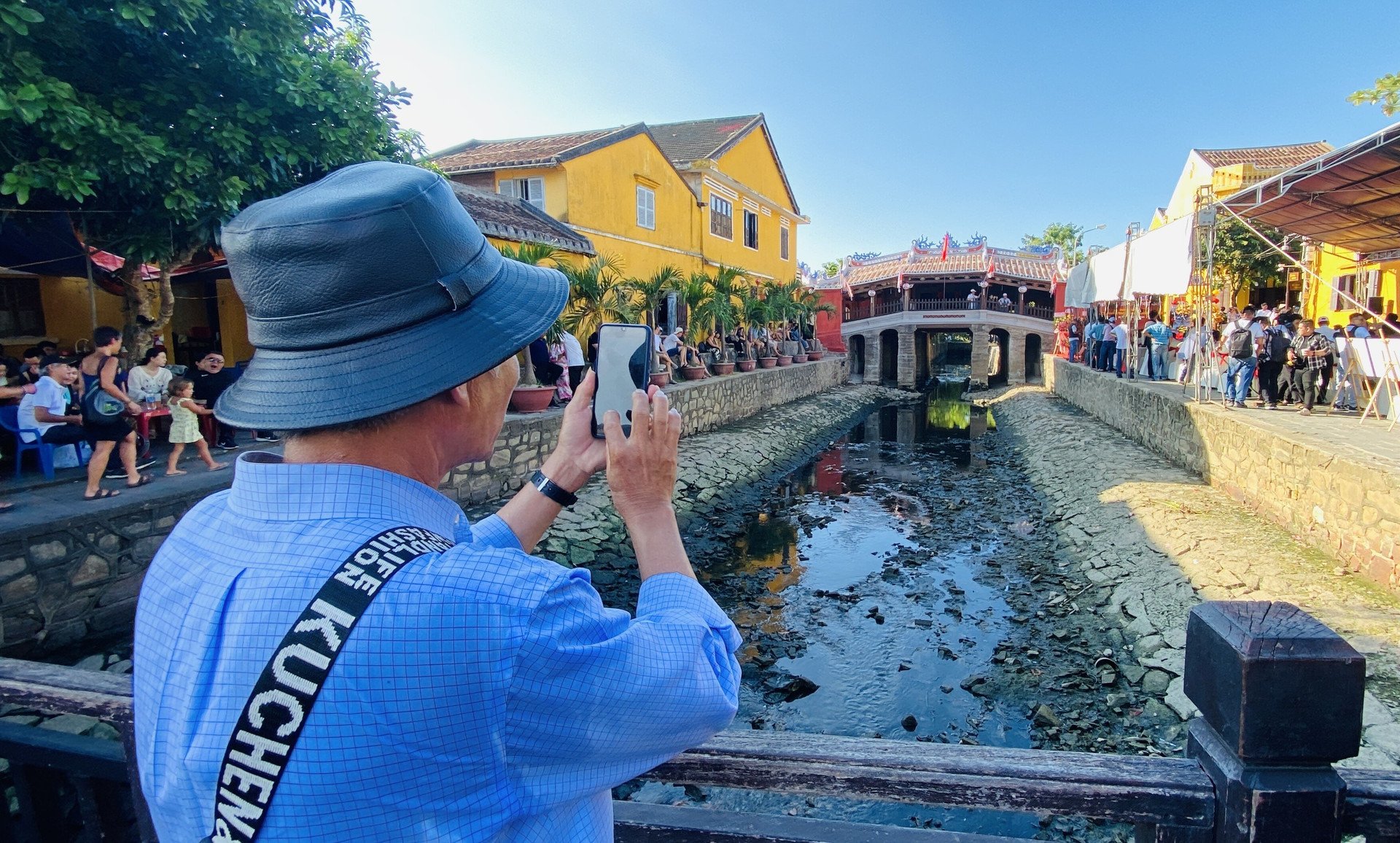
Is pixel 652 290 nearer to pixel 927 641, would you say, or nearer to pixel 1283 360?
pixel 927 641

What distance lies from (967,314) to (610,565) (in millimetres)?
26246

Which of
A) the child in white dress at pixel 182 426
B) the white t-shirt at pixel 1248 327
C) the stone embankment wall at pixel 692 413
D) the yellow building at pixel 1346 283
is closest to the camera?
the child in white dress at pixel 182 426

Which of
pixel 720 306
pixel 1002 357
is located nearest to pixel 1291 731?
pixel 720 306

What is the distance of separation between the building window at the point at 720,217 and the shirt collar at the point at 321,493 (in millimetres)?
23109

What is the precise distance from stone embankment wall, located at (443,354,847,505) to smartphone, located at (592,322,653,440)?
2.23m

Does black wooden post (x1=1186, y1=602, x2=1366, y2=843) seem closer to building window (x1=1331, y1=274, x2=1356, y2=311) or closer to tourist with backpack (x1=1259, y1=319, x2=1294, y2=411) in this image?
tourist with backpack (x1=1259, y1=319, x2=1294, y2=411)

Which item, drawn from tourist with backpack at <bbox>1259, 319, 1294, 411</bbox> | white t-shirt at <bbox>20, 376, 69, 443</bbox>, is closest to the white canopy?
tourist with backpack at <bbox>1259, 319, 1294, 411</bbox>

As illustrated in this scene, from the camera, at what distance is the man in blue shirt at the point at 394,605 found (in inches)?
31.0

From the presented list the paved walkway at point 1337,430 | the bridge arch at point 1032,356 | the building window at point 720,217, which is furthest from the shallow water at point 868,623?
the bridge arch at point 1032,356

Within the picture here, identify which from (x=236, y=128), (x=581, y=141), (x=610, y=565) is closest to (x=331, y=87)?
(x=236, y=128)

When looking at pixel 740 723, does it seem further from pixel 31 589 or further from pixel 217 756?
pixel 217 756

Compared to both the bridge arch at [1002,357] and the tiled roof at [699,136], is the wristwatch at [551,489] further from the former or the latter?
the bridge arch at [1002,357]

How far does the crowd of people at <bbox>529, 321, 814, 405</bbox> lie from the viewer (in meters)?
11.6

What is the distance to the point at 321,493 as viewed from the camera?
91cm
